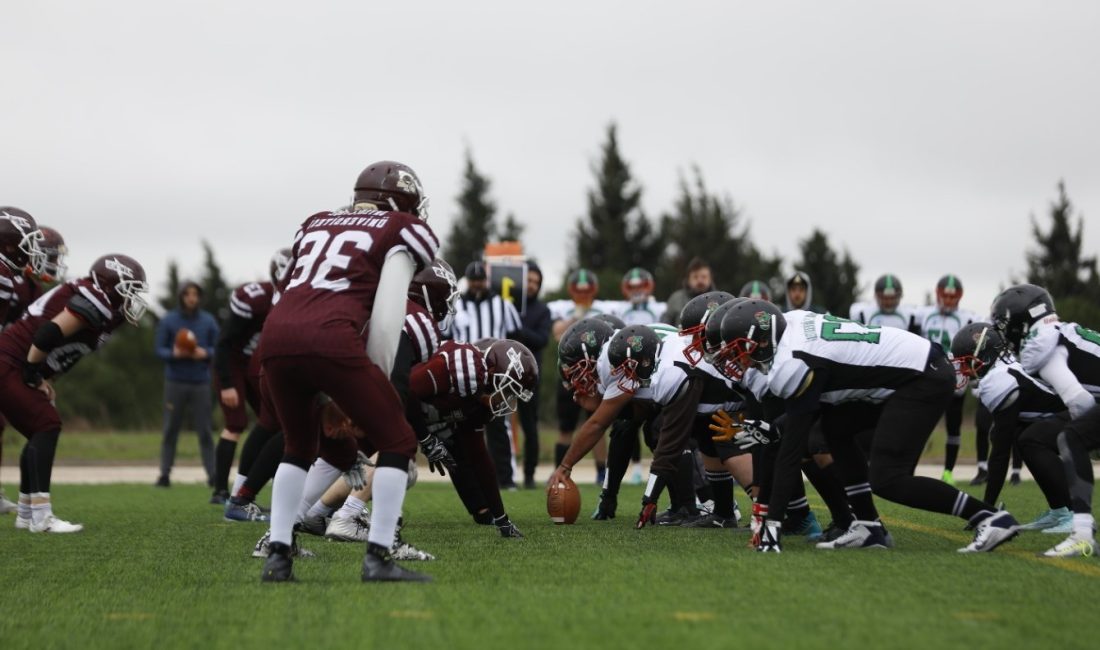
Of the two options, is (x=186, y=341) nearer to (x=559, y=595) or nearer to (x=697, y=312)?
(x=697, y=312)

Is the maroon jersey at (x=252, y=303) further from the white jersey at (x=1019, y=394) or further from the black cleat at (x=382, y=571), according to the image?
the white jersey at (x=1019, y=394)

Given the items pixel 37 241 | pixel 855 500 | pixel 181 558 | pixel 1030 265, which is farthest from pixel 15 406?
pixel 1030 265

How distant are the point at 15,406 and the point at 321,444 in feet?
9.32

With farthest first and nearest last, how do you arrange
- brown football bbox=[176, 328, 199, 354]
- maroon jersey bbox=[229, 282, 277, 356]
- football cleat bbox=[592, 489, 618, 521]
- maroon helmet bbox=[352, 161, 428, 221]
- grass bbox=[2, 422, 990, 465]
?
grass bbox=[2, 422, 990, 465] < brown football bbox=[176, 328, 199, 354] < maroon jersey bbox=[229, 282, 277, 356] < football cleat bbox=[592, 489, 618, 521] < maroon helmet bbox=[352, 161, 428, 221]

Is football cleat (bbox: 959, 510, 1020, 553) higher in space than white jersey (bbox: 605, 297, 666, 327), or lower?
lower

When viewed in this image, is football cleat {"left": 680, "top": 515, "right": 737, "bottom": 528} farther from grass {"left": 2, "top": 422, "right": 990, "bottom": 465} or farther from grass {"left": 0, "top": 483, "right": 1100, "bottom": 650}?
grass {"left": 2, "top": 422, "right": 990, "bottom": 465}

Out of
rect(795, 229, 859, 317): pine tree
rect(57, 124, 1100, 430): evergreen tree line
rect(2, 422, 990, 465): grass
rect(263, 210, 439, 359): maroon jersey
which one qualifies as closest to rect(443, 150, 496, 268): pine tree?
rect(57, 124, 1100, 430): evergreen tree line

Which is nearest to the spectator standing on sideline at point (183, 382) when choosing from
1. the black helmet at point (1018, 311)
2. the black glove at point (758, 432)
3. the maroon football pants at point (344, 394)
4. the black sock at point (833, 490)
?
the black sock at point (833, 490)

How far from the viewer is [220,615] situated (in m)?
4.52

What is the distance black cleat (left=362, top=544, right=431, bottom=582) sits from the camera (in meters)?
5.23

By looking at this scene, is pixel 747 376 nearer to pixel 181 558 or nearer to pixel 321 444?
pixel 321 444

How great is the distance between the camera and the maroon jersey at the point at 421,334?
697 centimetres

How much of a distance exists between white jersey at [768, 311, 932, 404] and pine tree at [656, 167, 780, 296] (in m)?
28.3

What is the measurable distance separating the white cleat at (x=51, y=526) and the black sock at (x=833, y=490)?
175 inches
